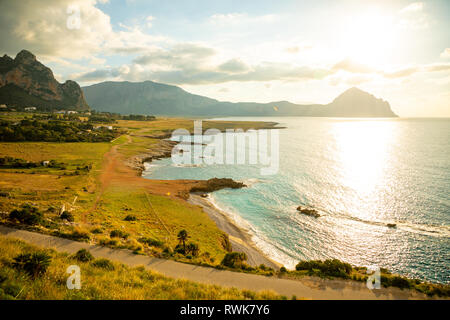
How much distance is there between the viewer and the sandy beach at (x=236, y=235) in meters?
27.9

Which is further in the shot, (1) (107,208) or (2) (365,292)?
(1) (107,208)

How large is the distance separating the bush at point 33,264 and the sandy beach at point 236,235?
69.0 ft

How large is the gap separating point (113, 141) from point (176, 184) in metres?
62.1

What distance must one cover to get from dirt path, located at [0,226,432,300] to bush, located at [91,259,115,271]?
1.97m

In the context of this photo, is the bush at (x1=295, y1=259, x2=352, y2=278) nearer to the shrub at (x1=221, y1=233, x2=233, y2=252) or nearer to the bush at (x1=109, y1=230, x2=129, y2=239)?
the shrub at (x1=221, y1=233, x2=233, y2=252)

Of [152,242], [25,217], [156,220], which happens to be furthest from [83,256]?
[156,220]

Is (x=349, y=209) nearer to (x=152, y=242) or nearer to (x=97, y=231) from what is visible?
(x=152, y=242)

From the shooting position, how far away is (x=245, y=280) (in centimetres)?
1617

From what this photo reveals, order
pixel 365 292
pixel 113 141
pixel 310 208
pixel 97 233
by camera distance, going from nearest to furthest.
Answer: pixel 365 292, pixel 97 233, pixel 310 208, pixel 113 141

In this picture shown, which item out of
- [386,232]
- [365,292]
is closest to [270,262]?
[365,292]

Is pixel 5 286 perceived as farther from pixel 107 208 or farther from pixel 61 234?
pixel 107 208

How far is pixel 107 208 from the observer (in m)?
34.5

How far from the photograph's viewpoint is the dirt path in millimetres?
15336

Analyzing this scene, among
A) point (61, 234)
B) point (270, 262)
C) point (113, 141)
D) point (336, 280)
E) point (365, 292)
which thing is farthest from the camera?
point (113, 141)
